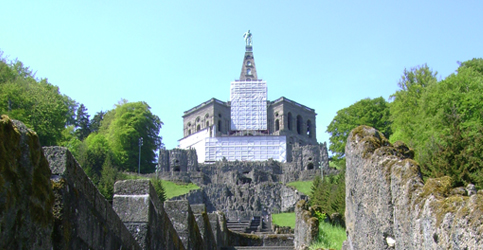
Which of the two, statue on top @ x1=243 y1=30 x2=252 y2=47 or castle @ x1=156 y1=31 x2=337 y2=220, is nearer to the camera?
castle @ x1=156 y1=31 x2=337 y2=220

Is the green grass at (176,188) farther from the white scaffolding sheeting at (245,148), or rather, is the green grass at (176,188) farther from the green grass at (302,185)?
the white scaffolding sheeting at (245,148)

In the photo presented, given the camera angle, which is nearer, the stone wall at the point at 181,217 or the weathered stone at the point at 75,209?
the weathered stone at the point at 75,209

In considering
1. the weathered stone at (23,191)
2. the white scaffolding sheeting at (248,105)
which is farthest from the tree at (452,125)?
the white scaffolding sheeting at (248,105)

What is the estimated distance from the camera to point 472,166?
75.4 feet

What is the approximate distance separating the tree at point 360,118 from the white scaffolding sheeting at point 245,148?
22092 millimetres

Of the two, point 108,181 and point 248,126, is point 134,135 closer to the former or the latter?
point 248,126

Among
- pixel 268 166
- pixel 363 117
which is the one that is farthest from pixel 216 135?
pixel 363 117

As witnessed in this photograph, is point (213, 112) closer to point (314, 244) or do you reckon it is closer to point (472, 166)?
point (472, 166)

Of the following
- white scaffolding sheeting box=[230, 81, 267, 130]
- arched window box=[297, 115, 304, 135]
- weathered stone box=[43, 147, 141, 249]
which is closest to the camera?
weathered stone box=[43, 147, 141, 249]

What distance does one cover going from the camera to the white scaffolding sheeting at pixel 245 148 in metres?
92.9

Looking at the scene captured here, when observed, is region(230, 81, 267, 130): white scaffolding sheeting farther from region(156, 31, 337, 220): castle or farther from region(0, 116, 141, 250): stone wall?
region(0, 116, 141, 250): stone wall

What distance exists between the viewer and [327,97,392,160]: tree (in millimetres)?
68375

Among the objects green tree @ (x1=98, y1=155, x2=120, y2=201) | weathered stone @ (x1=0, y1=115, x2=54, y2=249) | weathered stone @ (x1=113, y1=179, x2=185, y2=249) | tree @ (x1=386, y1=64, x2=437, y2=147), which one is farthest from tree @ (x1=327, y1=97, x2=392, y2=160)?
weathered stone @ (x1=0, y1=115, x2=54, y2=249)

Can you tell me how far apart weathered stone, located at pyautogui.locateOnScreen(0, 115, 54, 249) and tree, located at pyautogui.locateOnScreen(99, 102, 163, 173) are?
80.2 m
